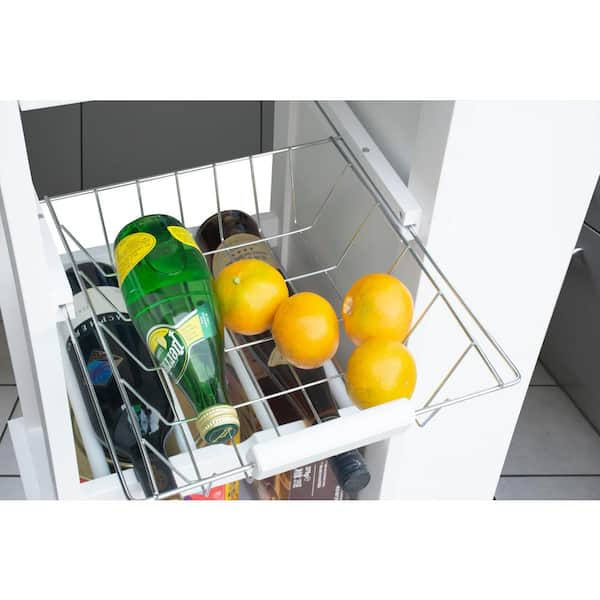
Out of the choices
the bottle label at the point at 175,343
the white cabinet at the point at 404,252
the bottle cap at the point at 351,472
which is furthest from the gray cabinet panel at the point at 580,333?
the bottle label at the point at 175,343

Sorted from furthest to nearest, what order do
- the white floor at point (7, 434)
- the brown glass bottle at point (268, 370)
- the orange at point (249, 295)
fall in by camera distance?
the white floor at point (7, 434), the brown glass bottle at point (268, 370), the orange at point (249, 295)

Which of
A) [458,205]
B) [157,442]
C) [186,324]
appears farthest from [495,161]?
[157,442]

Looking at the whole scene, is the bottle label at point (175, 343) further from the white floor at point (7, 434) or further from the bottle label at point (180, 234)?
the white floor at point (7, 434)

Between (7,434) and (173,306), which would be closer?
(173,306)

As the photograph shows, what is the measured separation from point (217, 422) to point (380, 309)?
0.52ft

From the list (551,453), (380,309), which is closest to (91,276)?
(380,309)

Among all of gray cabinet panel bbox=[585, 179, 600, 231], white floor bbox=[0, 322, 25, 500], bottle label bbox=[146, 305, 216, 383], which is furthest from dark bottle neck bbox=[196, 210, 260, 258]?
gray cabinet panel bbox=[585, 179, 600, 231]

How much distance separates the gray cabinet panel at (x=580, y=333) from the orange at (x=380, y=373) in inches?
50.7

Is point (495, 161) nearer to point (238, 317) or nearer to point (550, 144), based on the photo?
point (550, 144)

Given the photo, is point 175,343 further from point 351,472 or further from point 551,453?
point 551,453

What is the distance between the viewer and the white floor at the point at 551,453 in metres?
1.77

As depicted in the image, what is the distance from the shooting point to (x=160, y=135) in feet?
6.19

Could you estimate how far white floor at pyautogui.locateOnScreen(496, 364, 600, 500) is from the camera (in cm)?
177

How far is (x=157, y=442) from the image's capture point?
737 millimetres
